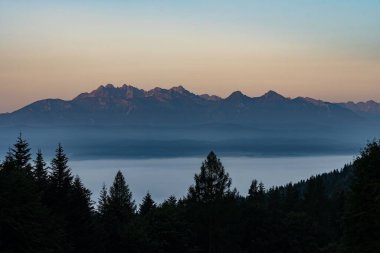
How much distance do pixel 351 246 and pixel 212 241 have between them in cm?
2606

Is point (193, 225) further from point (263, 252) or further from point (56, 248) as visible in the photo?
point (56, 248)

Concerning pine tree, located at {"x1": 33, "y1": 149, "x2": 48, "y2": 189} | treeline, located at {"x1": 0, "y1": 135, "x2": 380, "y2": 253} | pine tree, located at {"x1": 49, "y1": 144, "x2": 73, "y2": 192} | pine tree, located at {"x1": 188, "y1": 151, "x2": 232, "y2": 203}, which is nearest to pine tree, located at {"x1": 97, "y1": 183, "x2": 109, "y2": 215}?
treeline, located at {"x1": 0, "y1": 135, "x2": 380, "y2": 253}

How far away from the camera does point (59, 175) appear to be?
148 feet

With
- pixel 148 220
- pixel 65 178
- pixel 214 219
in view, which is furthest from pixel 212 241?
pixel 65 178

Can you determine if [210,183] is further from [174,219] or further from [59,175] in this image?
[59,175]

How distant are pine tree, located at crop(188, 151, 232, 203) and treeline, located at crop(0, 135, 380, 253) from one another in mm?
104

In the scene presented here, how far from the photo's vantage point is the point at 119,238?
2108 inches

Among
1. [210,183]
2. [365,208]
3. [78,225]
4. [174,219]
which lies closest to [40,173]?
[78,225]

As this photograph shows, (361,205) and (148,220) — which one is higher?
(361,205)

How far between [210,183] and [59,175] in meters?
18.1

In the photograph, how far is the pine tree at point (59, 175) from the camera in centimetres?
4433

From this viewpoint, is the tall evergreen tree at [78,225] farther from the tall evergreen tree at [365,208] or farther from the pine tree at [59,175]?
the tall evergreen tree at [365,208]

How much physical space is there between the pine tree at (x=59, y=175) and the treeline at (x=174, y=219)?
8 centimetres

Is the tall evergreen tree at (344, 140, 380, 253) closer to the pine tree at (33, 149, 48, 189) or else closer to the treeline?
the treeline
